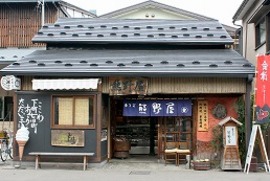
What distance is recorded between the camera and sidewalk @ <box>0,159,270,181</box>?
1217 cm

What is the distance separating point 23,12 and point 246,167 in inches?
669

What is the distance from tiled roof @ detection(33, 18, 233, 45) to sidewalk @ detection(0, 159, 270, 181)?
4.59 meters

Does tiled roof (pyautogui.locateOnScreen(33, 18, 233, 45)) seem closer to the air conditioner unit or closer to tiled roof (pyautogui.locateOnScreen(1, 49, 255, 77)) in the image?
tiled roof (pyautogui.locateOnScreen(1, 49, 255, 77))

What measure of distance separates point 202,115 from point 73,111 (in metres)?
4.50

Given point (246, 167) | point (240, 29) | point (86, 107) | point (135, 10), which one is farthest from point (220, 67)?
point (135, 10)

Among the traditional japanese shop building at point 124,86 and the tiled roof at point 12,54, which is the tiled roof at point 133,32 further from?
the tiled roof at point 12,54

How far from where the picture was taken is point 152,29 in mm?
17219

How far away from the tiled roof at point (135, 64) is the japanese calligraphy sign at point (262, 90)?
619 mm

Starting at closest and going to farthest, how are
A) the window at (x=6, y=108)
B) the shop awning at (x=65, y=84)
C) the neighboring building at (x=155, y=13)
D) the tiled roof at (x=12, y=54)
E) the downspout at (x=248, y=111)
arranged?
1. the shop awning at (x=65, y=84)
2. the downspout at (x=248, y=111)
3. the tiled roof at (x=12, y=54)
4. the window at (x=6, y=108)
5. the neighboring building at (x=155, y=13)

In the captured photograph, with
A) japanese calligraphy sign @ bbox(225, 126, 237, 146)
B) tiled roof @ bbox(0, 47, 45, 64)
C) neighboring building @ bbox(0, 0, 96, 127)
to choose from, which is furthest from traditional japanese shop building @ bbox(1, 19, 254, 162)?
neighboring building @ bbox(0, 0, 96, 127)

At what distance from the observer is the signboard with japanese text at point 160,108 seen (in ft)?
49.3

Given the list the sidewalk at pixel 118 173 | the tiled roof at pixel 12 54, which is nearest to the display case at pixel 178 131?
the sidewalk at pixel 118 173

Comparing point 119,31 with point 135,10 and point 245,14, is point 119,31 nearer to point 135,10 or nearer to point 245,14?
point 245,14

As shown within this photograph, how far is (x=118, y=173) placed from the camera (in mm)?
Answer: 13195
